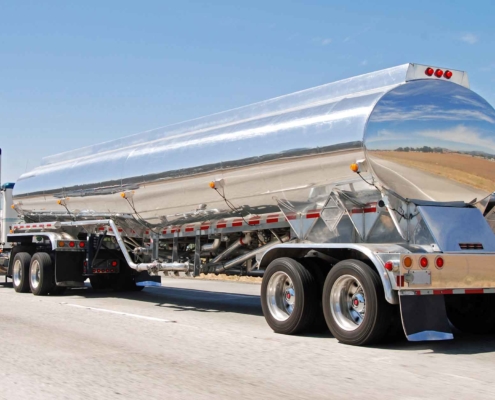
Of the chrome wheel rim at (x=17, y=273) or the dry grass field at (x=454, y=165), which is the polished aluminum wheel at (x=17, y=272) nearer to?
the chrome wheel rim at (x=17, y=273)

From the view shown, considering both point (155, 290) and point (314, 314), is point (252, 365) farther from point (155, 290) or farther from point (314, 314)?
point (155, 290)

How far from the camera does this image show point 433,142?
909cm

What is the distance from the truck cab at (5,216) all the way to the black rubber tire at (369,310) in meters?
12.6

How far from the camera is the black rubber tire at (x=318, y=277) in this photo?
951cm

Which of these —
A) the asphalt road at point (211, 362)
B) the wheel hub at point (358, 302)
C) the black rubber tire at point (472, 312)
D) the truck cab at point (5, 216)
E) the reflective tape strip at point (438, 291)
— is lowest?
the asphalt road at point (211, 362)

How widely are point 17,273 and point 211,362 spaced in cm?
1091

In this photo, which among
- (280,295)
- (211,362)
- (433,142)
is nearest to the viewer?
(211,362)

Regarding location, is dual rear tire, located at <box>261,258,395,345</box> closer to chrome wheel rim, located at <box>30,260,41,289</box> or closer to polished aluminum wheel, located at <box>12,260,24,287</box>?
chrome wheel rim, located at <box>30,260,41,289</box>

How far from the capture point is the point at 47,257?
1608cm

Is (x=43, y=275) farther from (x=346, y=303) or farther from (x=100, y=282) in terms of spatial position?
(x=346, y=303)

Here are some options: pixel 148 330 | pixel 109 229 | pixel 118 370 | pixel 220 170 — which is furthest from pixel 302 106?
pixel 109 229

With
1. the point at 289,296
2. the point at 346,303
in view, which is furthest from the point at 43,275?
the point at 346,303

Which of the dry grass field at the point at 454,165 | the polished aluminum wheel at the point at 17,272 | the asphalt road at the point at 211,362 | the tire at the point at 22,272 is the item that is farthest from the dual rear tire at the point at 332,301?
the polished aluminum wheel at the point at 17,272

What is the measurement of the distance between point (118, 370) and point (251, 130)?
482 centimetres
